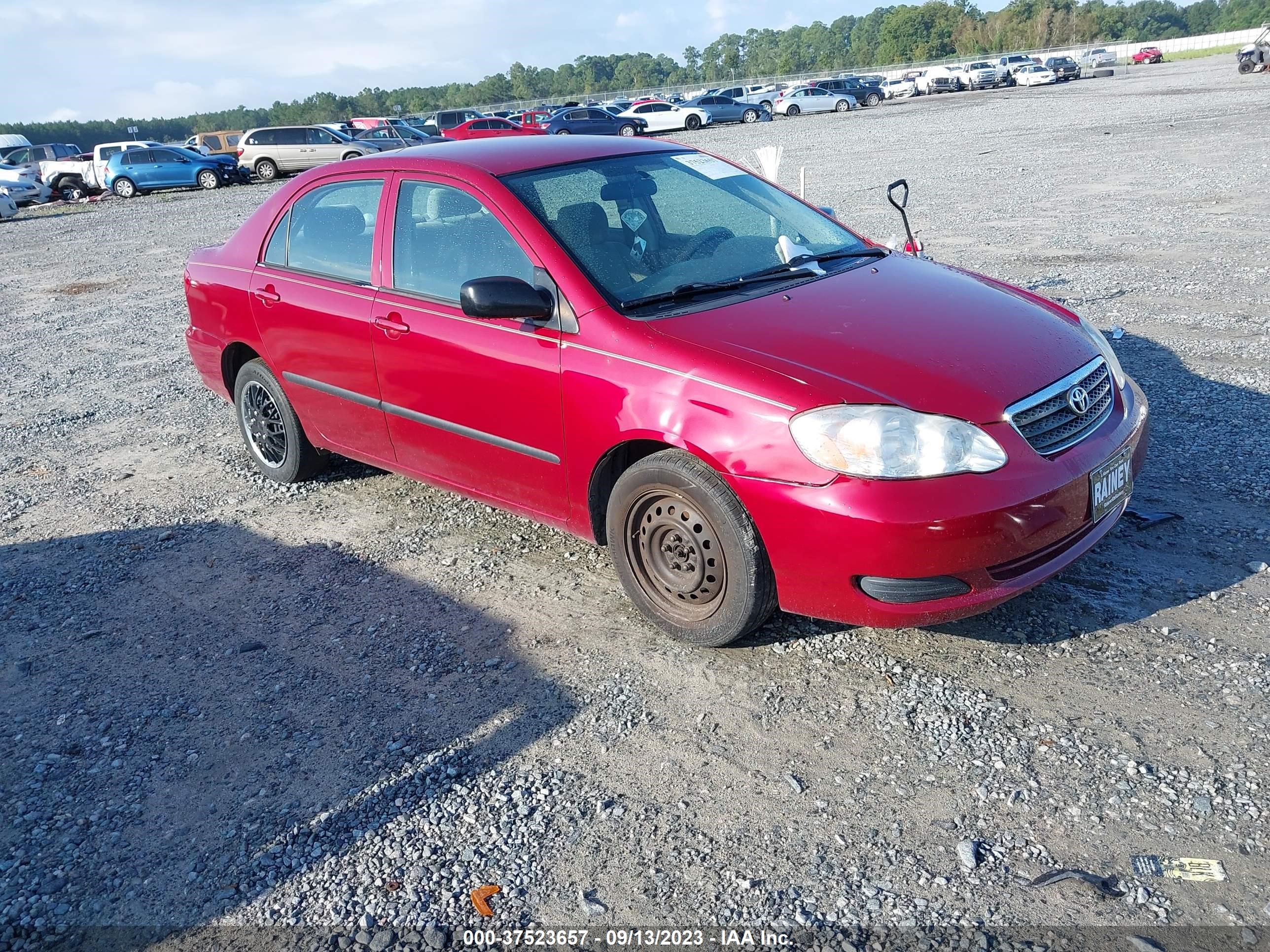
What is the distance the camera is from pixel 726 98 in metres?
46.0

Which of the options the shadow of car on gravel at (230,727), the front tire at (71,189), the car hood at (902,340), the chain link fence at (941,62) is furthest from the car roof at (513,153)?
the chain link fence at (941,62)

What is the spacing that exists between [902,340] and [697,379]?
782mm

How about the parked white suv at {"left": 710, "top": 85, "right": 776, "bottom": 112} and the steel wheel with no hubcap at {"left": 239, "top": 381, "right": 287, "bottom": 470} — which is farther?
the parked white suv at {"left": 710, "top": 85, "right": 776, "bottom": 112}

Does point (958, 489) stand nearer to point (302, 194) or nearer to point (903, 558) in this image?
point (903, 558)

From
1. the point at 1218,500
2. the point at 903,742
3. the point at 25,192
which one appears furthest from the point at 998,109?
the point at 903,742

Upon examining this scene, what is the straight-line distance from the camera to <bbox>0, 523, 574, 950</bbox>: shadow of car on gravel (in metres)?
2.87

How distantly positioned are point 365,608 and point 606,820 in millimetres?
1810

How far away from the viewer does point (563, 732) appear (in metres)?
3.41

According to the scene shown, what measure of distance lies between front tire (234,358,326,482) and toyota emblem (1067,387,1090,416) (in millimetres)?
3880

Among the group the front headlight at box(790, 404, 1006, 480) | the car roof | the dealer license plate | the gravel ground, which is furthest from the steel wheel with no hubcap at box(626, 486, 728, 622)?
the car roof

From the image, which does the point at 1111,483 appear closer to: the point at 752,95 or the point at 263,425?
the point at 263,425

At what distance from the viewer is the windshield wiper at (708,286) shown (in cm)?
392


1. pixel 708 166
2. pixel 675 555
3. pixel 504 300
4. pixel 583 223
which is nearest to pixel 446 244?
pixel 583 223

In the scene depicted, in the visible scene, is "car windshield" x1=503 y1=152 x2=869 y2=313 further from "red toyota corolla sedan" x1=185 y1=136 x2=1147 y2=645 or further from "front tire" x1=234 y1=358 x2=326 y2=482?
"front tire" x1=234 y1=358 x2=326 y2=482
